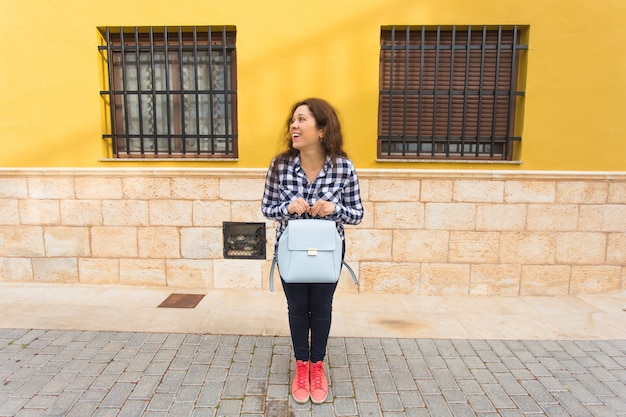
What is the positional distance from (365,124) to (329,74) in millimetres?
691

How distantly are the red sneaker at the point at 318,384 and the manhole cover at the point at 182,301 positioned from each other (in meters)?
1.95

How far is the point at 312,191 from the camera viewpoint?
2.40 m

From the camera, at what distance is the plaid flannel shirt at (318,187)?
2385 millimetres

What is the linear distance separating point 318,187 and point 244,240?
238 centimetres

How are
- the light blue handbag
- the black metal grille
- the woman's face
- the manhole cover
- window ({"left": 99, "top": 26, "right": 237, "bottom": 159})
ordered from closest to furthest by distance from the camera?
the light blue handbag, the woman's face, the manhole cover, window ({"left": 99, "top": 26, "right": 237, "bottom": 159}), the black metal grille

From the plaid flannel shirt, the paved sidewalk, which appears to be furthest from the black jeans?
the plaid flannel shirt

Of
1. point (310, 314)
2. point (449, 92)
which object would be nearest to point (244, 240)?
point (310, 314)

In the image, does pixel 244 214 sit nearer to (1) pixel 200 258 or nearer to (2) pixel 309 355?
(1) pixel 200 258

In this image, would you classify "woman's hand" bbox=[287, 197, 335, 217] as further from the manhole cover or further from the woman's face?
the manhole cover

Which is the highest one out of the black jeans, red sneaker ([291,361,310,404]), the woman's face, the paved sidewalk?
the woman's face

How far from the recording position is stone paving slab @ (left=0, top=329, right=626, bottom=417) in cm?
241

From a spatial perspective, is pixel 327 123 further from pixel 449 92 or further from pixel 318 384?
pixel 449 92

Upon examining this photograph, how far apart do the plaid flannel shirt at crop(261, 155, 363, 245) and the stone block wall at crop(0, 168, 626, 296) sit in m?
1.94

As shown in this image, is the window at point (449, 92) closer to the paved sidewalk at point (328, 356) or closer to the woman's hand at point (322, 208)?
the paved sidewalk at point (328, 356)
